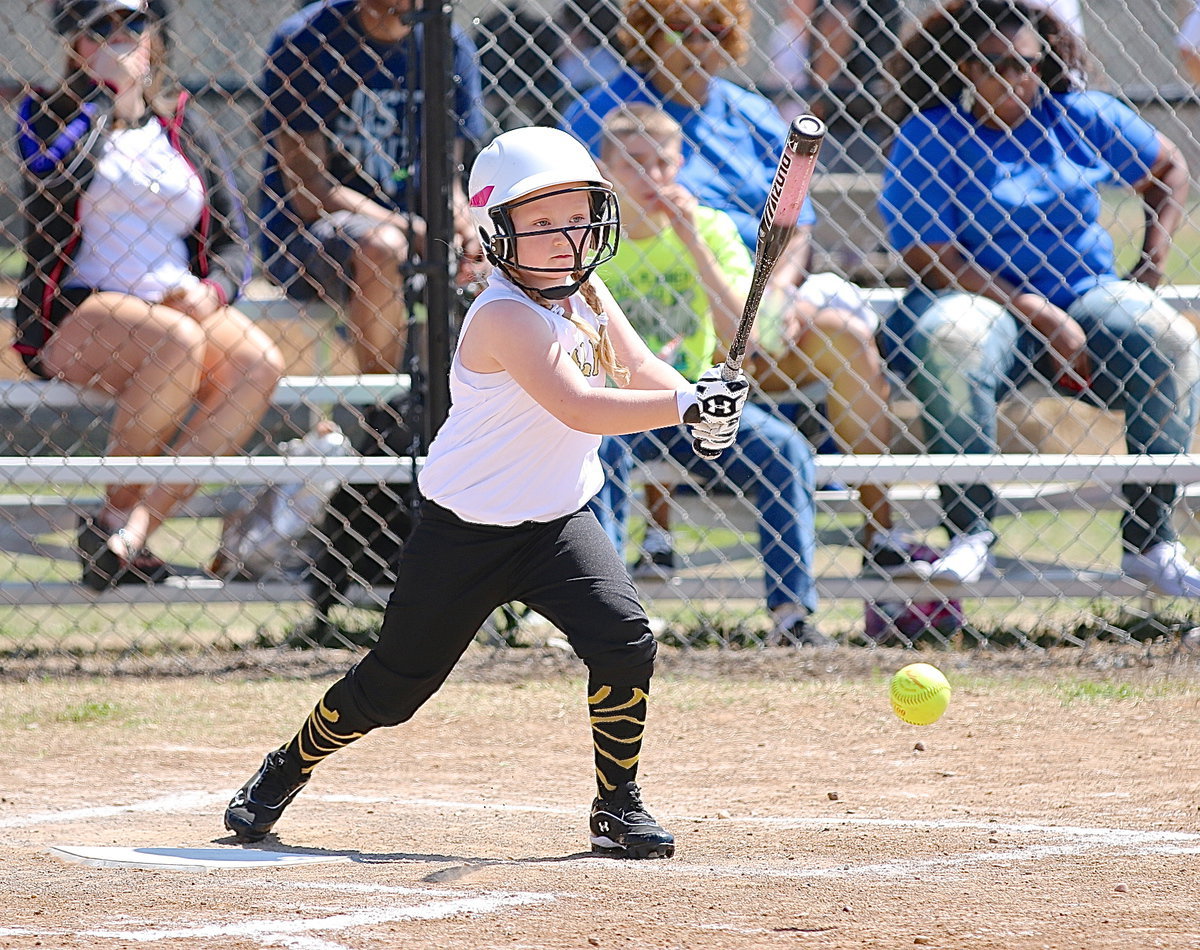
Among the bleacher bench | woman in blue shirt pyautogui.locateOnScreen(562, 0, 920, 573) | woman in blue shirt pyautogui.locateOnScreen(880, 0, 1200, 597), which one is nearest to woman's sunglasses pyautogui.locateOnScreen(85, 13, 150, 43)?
the bleacher bench

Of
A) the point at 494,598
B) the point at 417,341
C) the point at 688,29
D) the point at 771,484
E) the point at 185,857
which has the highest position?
the point at 688,29

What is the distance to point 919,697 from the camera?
3850mm

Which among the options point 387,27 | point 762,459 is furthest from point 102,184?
A: point 762,459

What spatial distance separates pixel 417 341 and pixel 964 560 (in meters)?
1.93

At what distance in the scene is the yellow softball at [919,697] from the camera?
385 cm

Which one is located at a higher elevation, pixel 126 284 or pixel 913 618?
pixel 126 284

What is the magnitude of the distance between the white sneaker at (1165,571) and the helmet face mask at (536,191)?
9.35ft

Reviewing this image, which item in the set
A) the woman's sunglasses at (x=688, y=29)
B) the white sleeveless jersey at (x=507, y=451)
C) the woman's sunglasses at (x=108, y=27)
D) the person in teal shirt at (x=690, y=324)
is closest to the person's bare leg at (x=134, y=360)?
the woman's sunglasses at (x=108, y=27)

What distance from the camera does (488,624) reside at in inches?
207

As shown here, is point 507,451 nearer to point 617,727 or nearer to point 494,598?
point 494,598

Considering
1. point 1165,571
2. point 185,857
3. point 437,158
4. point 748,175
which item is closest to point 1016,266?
point 748,175

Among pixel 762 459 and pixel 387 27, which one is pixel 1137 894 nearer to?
pixel 762 459

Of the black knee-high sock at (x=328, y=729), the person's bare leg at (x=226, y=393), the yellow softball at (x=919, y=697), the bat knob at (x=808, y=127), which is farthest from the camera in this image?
the person's bare leg at (x=226, y=393)

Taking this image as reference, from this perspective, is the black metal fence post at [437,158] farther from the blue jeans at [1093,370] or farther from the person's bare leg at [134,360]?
the blue jeans at [1093,370]
